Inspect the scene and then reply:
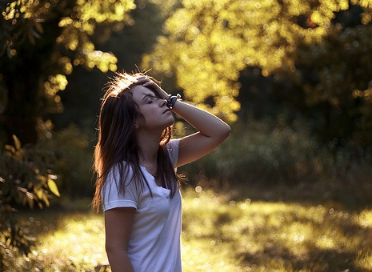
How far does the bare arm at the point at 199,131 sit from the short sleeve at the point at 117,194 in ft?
1.86

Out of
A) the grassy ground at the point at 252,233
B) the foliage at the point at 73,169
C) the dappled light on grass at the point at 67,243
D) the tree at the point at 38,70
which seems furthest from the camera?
the foliage at the point at 73,169

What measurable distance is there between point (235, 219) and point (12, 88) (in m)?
4.37

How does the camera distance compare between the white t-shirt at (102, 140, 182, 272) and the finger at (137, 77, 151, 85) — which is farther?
the finger at (137, 77, 151, 85)

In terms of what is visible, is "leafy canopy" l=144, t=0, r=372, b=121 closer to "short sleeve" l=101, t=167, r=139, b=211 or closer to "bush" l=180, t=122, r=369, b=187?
"bush" l=180, t=122, r=369, b=187

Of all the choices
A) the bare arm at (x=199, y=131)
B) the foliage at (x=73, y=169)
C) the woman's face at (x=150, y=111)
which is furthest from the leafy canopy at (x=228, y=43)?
the woman's face at (x=150, y=111)

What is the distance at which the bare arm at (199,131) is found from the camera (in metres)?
3.50

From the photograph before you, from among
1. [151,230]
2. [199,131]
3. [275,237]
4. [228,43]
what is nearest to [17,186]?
[199,131]

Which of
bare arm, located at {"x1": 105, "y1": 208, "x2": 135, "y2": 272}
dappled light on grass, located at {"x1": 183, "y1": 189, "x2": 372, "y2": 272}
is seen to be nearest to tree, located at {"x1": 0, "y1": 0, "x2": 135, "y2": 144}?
dappled light on grass, located at {"x1": 183, "y1": 189, "x2": 372, "y2": 272}

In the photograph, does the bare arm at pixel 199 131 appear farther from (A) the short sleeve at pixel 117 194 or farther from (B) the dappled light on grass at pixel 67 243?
(B) the dappled light on grass at pixel 67 243

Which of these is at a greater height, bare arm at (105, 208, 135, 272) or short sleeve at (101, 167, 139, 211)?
short sleeve at (101, 167, 139, 211)

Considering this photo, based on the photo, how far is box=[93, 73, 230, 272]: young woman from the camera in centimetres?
299

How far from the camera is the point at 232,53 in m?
12.9

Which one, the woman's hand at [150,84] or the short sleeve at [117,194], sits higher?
the woman's hand at [150,84]

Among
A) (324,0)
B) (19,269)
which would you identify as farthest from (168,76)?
(19,269)
